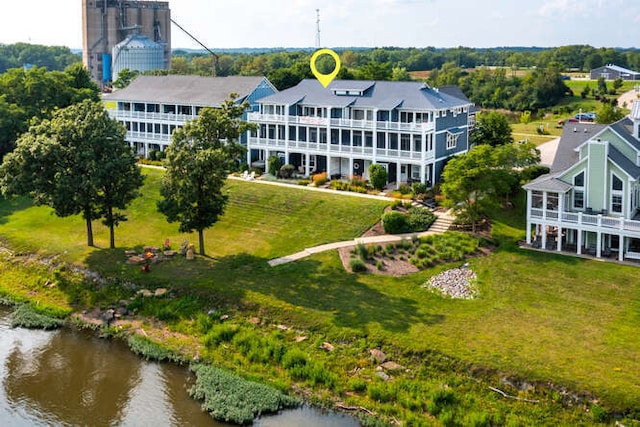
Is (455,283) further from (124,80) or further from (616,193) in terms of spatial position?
(124,80)

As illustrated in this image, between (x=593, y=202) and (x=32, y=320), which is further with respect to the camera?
(x=593, y=202)

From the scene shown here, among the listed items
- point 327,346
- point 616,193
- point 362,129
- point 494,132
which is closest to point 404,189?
point 362,129

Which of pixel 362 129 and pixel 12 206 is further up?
pixel 362 129

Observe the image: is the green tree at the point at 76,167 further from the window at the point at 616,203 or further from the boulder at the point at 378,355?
the window at the point at 616,203

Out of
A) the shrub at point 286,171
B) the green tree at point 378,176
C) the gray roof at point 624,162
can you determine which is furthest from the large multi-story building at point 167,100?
the gray roof at point 624,162

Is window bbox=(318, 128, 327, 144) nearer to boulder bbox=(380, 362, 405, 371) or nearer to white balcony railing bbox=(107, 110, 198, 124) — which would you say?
white balcony railing bbox=(107, 110, 198, 124)

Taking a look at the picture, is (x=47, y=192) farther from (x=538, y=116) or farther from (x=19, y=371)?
(x=538, y=116)

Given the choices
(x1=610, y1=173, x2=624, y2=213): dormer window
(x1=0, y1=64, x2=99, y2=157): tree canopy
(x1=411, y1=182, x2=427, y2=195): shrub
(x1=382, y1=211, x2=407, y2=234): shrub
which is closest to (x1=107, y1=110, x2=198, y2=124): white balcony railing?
(x1=0, y1=64, x2=99, y2=157): tree canopy
